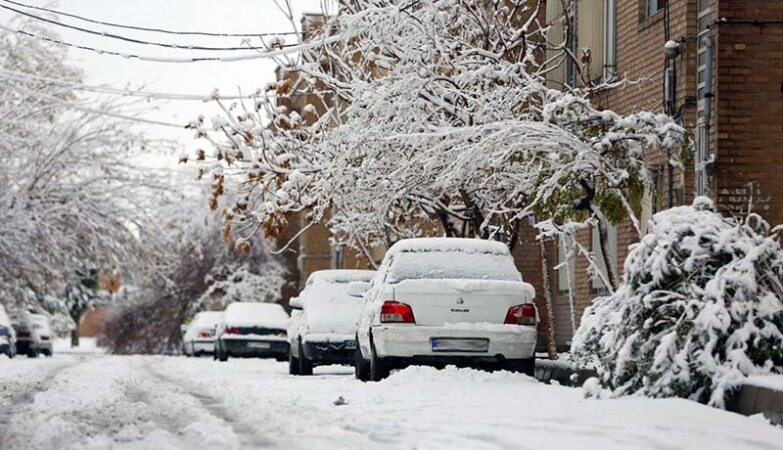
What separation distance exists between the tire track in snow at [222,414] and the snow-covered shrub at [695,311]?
343 cm

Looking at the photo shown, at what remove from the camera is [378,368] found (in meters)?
17.3

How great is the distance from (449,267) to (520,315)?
1064 mm

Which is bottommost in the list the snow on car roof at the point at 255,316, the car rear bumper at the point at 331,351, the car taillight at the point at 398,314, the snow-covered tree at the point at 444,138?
the car rear bumper at the point at 331,351

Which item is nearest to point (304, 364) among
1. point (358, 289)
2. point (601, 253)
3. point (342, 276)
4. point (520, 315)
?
point (342, 276)

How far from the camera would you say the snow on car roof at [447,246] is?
1791 cm

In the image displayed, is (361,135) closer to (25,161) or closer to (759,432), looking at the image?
(759,432)

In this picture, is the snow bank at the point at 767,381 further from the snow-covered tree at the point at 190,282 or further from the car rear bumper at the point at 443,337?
the snow-covered tree at the point at 190,282

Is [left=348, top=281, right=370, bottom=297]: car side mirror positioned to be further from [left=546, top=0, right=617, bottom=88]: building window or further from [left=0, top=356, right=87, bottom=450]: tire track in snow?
[left=546, top=0, right=617, bottom=88]: building window

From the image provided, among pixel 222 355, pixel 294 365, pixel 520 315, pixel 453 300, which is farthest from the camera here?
pixel 222 355

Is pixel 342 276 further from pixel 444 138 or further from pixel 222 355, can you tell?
pixel 222 355

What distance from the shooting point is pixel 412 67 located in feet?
68.3

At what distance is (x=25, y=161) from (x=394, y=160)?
67.9ft

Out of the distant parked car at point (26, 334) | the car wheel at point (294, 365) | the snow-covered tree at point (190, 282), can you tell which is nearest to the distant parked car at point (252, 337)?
the car wheel at point (294, 365)

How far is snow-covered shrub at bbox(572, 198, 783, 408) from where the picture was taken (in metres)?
12.1
